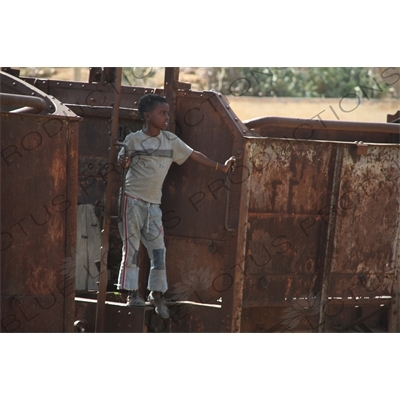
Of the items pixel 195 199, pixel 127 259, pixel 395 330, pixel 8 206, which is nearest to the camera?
pixel 8 206

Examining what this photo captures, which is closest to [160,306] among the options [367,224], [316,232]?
[316,232]

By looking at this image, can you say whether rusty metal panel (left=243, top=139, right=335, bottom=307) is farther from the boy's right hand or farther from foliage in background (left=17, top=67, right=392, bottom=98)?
foliage in background (left=17, top=67, right=392, bottom=98)

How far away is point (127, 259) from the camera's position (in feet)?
17.5

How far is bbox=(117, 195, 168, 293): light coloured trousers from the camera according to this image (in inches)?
210

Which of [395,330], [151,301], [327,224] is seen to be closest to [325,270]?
[327,224]

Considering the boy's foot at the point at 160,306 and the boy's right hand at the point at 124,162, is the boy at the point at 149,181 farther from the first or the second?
the boy's foot at the point at 160,306

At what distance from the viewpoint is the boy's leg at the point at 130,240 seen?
5.34 meters

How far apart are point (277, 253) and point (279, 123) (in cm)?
103

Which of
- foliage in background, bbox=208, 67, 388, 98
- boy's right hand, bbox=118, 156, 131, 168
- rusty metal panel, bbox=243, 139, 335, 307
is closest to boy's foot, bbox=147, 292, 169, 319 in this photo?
rusty metal panel, bbox=243, 139, 335, 307

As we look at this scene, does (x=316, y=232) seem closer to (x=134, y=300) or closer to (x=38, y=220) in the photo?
(x=134, y=300)

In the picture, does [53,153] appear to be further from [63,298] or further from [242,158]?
[242,158]

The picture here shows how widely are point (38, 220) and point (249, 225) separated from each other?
169cm

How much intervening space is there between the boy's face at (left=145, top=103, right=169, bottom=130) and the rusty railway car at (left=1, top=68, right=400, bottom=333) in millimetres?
246

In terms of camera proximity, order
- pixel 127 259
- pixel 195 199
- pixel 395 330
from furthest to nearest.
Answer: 1. pixel 395 330
2. pixel 195 199
3. pixel 127 259
